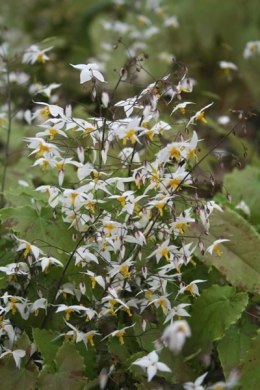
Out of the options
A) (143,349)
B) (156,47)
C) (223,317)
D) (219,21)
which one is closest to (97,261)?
(143,349)

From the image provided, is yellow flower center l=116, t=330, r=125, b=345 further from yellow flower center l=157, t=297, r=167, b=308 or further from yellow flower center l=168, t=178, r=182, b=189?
yellow flower center l=168, t=178, r=182, b=189

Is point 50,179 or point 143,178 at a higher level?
point 143,178

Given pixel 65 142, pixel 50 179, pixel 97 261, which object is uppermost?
pixel 65 142

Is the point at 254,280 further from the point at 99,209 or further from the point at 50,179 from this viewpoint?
the point at 50,179

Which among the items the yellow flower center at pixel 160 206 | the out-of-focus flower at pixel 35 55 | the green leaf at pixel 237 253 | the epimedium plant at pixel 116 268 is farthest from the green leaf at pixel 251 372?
the out-of-focus flower at pixel 35 55

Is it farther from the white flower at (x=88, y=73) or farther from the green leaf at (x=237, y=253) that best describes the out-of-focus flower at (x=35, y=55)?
the green leaf at (x=237, y=253)

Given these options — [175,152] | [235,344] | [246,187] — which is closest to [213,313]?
[235,344]

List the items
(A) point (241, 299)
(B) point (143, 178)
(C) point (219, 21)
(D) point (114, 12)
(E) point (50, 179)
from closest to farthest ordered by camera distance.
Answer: (B) point (143, 178), (A) point (241, 299), (E) point (50, 179), (C) point (219, 21), (D) point (114, 12)
